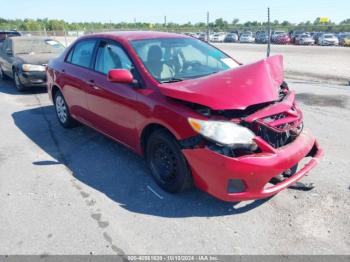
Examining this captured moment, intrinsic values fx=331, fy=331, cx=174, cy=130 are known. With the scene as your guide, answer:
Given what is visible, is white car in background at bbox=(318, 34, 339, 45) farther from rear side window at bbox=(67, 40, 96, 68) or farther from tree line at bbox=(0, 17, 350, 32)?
rear side window at bbox=(67, 40, 96, 68)

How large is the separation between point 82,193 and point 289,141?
90.2 inches

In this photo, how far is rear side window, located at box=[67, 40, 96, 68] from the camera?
4.85 m

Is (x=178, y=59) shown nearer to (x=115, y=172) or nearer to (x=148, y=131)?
(x=148, y=131)

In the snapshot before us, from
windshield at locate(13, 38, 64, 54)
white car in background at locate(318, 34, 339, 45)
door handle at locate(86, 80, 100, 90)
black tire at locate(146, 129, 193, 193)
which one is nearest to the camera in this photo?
black tire at locate(146, 129, 193, 193)

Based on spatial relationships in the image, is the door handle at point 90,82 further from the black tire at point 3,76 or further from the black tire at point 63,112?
the black tire at point 3,76

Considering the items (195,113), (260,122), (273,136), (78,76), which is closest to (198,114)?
(195,113)

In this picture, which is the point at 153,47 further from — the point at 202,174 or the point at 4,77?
the point at 4,77

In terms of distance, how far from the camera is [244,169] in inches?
113

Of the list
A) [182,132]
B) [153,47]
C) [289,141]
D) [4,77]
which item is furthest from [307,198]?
[4,77]

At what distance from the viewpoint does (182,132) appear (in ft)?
10.4

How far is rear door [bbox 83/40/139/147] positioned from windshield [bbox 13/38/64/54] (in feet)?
21.2

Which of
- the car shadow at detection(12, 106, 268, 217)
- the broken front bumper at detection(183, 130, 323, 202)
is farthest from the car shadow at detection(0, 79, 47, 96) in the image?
the broken front bumper at detection(183, 130, 323, 202)

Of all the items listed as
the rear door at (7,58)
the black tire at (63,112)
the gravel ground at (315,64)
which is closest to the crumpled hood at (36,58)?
the rear door at (7,58)

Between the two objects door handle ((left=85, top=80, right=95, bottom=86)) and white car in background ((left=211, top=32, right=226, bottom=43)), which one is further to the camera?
white car in background ((left=211, top=32, right=226, bottom=43))
